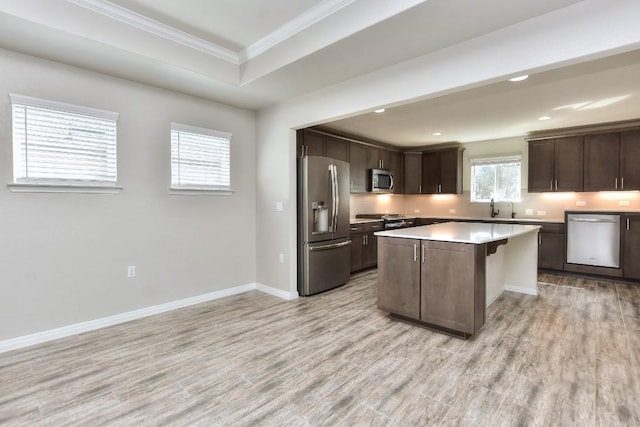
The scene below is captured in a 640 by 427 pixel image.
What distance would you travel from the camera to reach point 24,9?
2221mm

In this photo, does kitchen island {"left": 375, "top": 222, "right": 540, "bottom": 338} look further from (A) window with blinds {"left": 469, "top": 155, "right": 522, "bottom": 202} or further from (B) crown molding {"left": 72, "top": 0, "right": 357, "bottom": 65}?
(A) window with blinds {"left": 469, "top": 155, "right": 522, "bottom": 202}

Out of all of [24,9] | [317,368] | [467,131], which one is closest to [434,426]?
[317,368]

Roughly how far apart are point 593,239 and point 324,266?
171 inches

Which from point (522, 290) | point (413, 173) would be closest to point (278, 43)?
point (522, 290)

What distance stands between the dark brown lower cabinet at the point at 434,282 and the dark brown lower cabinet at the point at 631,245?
3.56m

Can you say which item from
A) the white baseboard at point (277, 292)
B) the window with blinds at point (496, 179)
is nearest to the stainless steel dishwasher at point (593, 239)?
the window with blinds at point (496, 179)

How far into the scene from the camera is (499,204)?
6371 millimetres

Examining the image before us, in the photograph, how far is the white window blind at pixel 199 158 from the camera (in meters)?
3.77

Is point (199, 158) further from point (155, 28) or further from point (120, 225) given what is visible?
point (155, 28)

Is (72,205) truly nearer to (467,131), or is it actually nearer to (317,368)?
(317,368)

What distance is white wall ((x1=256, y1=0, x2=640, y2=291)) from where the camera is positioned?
204 cm

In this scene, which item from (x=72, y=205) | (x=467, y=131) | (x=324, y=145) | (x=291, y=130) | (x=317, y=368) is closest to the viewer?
(x=317, y=368)

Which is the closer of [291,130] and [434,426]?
[434,426]

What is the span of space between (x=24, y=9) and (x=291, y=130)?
2589 mm
